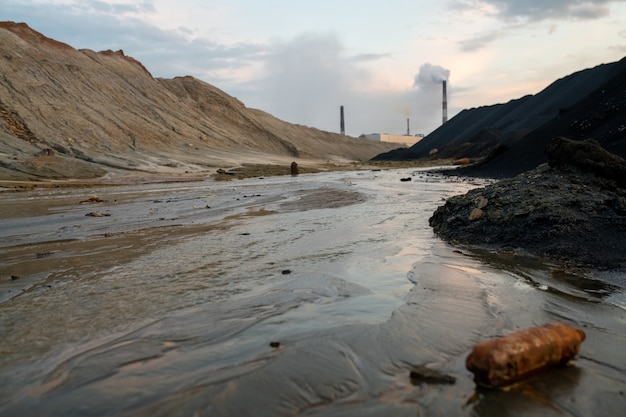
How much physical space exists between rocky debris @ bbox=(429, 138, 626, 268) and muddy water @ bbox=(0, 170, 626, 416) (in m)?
0.56

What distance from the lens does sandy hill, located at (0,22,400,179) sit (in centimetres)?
3272

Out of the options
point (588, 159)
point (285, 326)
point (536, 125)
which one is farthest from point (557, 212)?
point (536, 125)

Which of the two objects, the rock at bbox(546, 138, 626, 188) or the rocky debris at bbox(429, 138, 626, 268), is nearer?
the rocky debris at bbox(429, 138, 626, 268)

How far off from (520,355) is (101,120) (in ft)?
148

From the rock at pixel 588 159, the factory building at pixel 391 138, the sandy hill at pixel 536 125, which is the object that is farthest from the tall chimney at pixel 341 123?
the rock at pixel 588 159

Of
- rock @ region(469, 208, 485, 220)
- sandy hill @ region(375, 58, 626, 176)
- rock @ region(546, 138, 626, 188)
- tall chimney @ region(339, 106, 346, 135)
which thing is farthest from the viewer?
tall chimney @ region(339, 106, 346, 135)

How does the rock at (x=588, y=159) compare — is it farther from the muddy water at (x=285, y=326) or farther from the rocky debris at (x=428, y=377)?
the rocky debris at (x=428, y=377)

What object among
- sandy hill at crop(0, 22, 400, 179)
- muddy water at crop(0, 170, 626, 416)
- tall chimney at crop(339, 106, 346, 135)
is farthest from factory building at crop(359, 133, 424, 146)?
muddy water at crop(0, 170, 626, 416)

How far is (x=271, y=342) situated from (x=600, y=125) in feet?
67.1

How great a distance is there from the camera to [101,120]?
137ft

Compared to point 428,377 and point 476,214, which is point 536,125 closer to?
point 476,214

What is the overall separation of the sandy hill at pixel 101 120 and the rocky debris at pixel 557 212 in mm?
24822

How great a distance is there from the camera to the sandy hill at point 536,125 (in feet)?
63.2

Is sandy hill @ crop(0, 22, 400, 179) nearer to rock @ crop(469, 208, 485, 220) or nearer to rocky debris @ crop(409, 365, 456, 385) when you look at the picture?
rock @ crop(469, 208, 485, 220)
